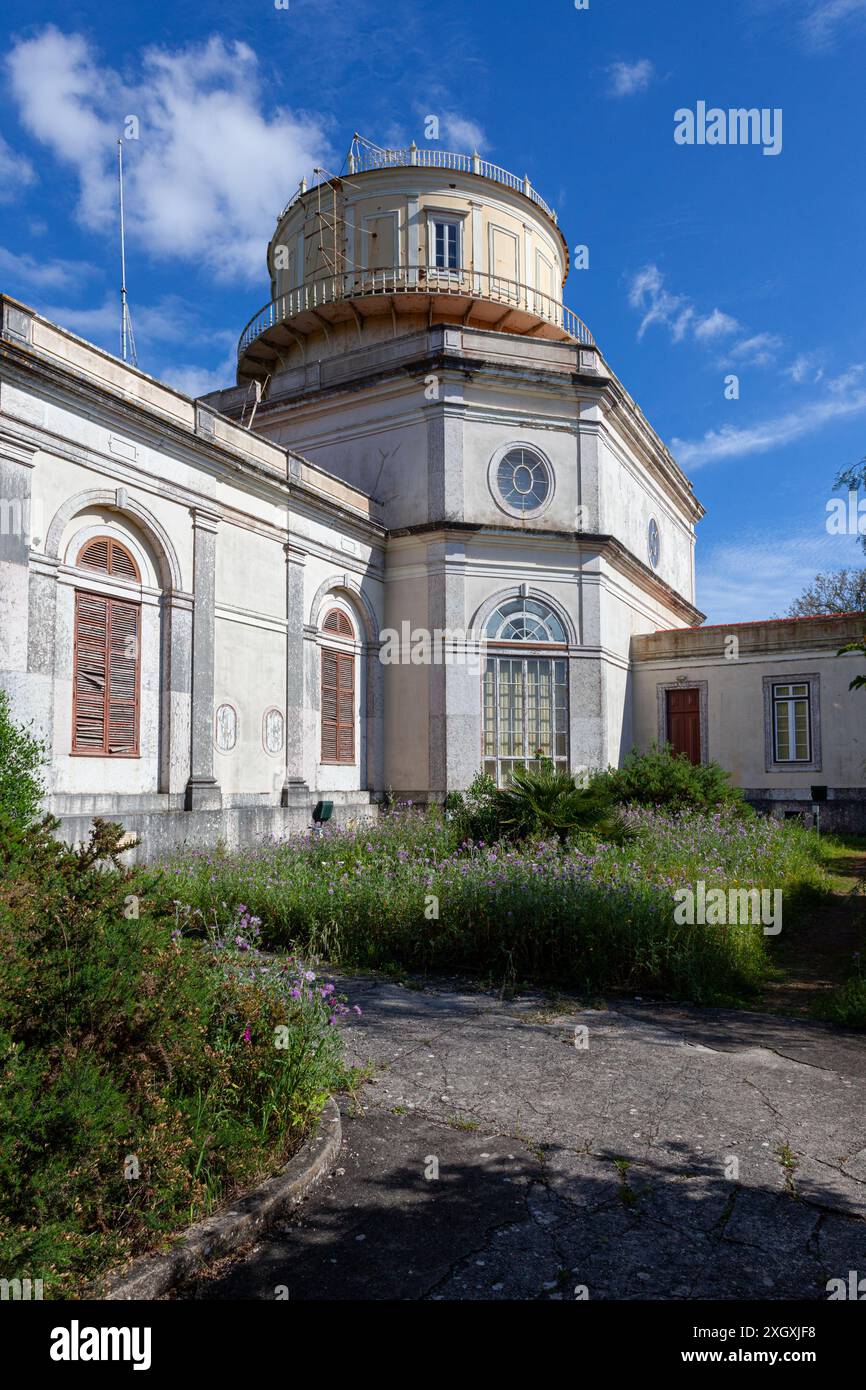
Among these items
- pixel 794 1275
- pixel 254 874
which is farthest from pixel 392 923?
pixel 794 1275

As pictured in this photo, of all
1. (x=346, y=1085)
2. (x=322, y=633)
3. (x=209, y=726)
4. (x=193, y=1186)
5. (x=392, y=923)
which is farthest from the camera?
(x=322, y=633)

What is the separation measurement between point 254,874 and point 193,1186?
20.5 ft

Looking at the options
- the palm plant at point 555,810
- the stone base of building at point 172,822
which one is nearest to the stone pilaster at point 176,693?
the stone base of building at point 172,822

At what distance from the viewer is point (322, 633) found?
16703 millimetres

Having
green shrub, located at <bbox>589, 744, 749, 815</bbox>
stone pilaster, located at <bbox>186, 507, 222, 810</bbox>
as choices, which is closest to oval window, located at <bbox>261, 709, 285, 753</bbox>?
stone pilaster, located at <bbox>186, 507, 222, 810</bbox>

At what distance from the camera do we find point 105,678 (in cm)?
1200

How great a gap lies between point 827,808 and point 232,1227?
18.3 metres

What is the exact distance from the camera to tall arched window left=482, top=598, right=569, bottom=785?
18000 mm

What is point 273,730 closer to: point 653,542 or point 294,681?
point 294,681

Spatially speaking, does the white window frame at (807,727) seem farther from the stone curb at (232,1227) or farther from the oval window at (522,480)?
the stone curb at (232,1227)

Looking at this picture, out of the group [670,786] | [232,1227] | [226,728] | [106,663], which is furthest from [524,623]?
[232,1227]

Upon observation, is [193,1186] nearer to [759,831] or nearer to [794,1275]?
[794,1275]

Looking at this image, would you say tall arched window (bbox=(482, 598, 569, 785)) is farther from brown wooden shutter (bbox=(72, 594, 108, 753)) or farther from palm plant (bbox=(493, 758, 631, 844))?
brown wooden shutter (bbox=(72, 594, 108, 753))

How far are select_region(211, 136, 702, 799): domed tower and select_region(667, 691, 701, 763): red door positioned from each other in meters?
1.15
